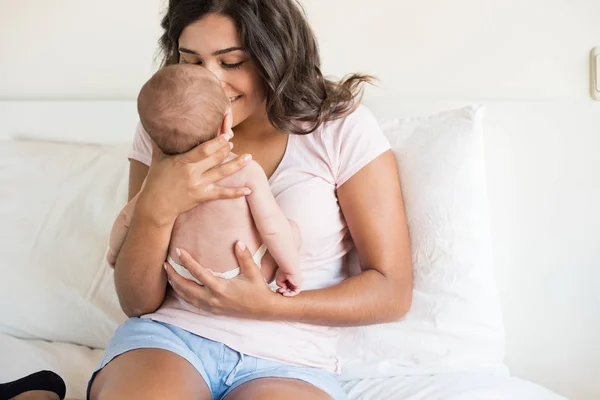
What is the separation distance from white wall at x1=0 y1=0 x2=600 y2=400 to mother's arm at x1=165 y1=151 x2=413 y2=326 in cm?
32

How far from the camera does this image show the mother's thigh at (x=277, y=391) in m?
1.12

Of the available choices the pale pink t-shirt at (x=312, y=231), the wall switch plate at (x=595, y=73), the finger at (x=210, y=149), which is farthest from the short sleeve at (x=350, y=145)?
the wall switch plate at (x=595, y=73)

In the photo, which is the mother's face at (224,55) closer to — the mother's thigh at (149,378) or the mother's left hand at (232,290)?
Result: the mother's left hand at (232,290)

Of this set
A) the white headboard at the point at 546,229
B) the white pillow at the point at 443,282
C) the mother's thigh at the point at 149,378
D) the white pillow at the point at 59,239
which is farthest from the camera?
the white pillow at the point at 59,239

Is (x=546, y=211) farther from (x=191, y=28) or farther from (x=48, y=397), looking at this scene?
(x=48, y=397)

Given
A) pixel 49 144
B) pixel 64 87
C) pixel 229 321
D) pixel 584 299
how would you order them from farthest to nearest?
pixel 64 87, pixel 49 144, pixel 584 299, pixel 229 321

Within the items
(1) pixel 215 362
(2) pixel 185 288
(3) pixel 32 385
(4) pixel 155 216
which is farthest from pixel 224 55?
(3) pixel 32 385

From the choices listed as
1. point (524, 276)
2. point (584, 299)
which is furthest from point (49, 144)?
point (584, 299)

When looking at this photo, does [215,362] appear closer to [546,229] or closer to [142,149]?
[142,149]

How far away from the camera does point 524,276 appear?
1.59m

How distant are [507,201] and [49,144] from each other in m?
1.25

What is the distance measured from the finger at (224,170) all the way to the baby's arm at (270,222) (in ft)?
0.06

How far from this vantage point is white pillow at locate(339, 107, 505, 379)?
143 cm

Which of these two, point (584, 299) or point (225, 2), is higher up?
point (225, 2)
